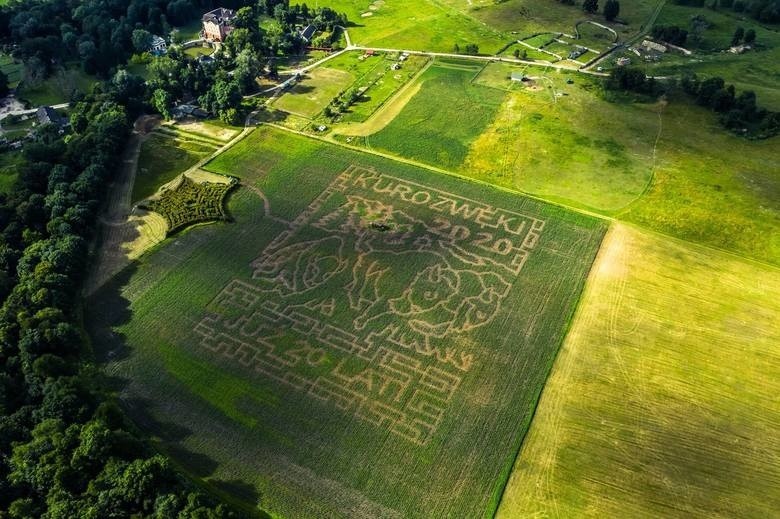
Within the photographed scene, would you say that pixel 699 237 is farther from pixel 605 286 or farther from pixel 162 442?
pixel 162 442

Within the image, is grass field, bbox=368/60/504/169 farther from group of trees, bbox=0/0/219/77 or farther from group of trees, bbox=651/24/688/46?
group of trees, bbox=0/0/219/77

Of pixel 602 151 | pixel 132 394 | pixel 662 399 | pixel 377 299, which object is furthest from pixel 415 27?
pixel 132 394

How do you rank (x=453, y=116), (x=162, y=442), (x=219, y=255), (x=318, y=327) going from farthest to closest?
(x=453, y=116), (x=219, y=255), (x=318, y=327), (x=162, y=442)

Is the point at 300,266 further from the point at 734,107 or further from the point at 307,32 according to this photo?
the point at 734,107

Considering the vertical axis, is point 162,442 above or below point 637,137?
below

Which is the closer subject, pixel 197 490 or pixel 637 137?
pixel 197 490

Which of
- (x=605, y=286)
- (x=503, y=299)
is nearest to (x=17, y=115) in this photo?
(x=503, y=299)

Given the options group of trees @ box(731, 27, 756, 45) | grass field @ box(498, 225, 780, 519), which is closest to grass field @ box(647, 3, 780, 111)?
group of trees @ box(731, 27, 756, 45)
